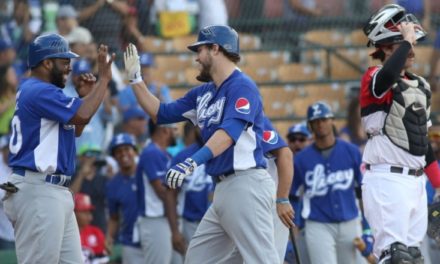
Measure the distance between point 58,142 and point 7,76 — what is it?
17.9ft

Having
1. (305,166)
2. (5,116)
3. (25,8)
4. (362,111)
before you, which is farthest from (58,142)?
(25,8)

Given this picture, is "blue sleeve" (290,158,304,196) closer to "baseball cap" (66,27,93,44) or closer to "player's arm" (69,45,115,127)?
"player's arm" (69,45,115,127)

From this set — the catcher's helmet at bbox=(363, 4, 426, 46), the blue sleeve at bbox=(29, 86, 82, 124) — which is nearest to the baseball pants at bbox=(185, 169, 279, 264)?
the blue sleeve at bbox=(29, 86, 82, 124)

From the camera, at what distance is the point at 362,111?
7805 mm

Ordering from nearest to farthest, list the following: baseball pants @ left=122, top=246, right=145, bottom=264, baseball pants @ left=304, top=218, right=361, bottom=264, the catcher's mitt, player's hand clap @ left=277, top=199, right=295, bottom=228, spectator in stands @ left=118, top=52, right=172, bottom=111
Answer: player's hand clap @ left=277, top=199, right=295, bottom=228
the catcher's mitt
baseball pants @ left=304, top=218, right=361, bottom=264
baseball pants @ left=122, top=246, right=145, bottom=264
spectator in stands @ left=118, top=52, right=172, bottom=111

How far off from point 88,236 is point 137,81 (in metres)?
3.59

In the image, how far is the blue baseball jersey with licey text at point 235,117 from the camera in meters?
7.33

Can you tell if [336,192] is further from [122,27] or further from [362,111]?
[122,27]

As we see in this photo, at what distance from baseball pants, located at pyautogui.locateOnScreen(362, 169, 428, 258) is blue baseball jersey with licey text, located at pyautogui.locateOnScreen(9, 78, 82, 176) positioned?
204 centimetres

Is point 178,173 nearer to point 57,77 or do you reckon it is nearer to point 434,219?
point 57,77

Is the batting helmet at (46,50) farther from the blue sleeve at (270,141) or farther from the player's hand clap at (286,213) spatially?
the player's hand clap at (286,213)

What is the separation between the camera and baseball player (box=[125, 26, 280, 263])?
7.29 m

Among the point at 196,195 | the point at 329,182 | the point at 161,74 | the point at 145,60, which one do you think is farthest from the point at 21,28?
the point at 329,182

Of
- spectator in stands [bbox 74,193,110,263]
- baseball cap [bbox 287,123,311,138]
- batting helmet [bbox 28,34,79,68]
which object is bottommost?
spectator in stands [bbox 74,193,110,263]
